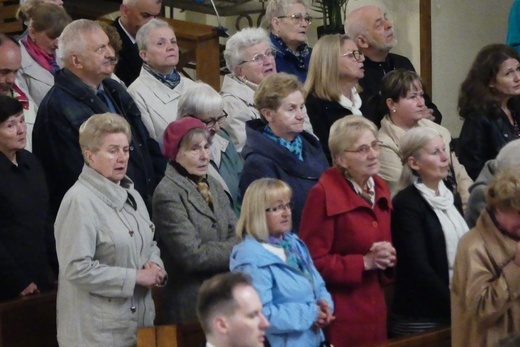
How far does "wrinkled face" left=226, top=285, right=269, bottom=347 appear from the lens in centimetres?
329

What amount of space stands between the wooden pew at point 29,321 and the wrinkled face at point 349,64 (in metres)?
1.80

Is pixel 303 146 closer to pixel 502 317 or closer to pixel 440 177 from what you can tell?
pixel 440 177

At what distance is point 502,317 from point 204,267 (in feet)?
3.46

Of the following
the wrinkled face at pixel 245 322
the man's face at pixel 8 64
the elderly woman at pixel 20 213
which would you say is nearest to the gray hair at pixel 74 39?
the man's face at pixel 8 64

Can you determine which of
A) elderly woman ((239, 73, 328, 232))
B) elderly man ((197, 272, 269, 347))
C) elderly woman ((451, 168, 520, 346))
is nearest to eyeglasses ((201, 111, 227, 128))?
elderly woman ((239, 73, 328, 232))

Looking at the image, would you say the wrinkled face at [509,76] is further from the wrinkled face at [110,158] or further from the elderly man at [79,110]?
the wrinkled face at [110,158]

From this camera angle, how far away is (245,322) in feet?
10.8

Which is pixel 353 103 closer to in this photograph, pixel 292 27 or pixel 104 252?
pixel 292 27

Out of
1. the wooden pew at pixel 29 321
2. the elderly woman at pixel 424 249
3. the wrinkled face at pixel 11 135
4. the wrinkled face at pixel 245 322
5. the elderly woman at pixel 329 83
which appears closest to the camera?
the wrinkled face at pixel 245 322

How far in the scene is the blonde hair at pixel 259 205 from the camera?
13.3 ft

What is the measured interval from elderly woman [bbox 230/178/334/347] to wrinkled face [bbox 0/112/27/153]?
1000 mm

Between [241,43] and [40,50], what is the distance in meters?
0.94

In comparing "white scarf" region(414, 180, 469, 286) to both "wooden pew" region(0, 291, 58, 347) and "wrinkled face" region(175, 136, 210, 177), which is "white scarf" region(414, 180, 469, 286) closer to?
"wrinkled face" region(175, 136, 210, 177)

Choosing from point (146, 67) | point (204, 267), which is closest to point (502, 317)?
point (204, 267)
